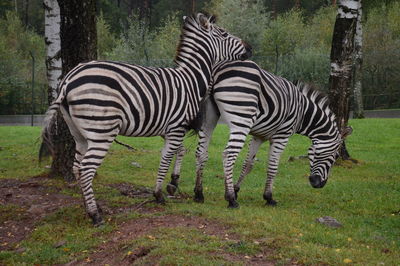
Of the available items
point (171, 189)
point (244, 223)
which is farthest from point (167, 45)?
point (244, 223)

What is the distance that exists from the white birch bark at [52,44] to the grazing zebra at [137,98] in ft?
12.4

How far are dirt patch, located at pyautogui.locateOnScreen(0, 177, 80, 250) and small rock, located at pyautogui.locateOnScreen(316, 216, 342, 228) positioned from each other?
381 cm

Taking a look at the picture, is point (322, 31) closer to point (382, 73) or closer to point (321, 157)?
point (382, 73)

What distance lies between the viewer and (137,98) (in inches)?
275

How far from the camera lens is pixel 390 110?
1193 inches

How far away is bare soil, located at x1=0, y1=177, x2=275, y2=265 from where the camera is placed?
5697mm

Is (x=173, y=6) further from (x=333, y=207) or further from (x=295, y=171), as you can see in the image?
(x=333, y=207)

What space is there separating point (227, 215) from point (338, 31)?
272 inches

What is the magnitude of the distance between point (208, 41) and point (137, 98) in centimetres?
177

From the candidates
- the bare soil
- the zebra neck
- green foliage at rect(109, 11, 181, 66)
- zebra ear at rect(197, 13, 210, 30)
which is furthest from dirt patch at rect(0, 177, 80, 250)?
green foliage at rect(109, 11, 181, 66)

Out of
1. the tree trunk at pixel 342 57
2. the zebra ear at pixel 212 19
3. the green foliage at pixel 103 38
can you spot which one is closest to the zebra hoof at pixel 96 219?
the zebra ear at pixel 212 19

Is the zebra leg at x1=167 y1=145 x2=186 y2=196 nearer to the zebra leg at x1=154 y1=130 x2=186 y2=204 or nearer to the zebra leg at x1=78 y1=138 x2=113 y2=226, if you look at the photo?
the zebra leg at x1=154 y1=130 x2=186 y2=204

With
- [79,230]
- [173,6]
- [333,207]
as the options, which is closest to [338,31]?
[333,207]

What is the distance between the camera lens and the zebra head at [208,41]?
26.3 ft
